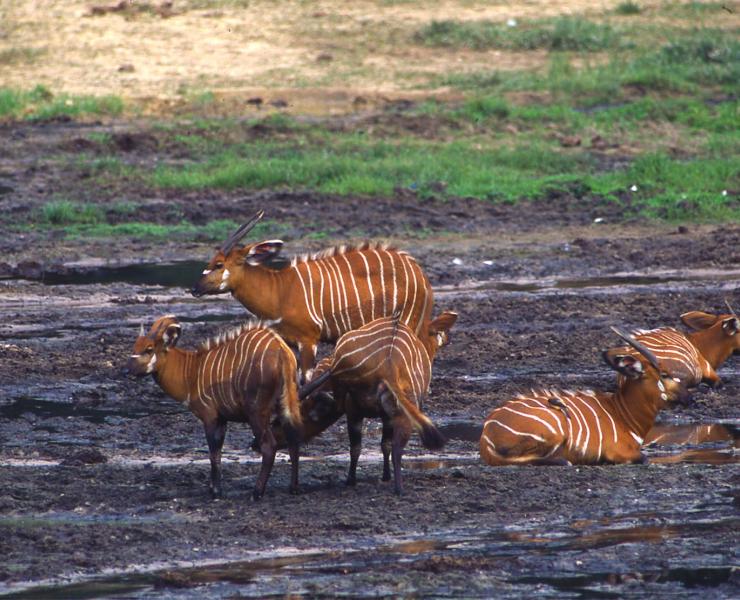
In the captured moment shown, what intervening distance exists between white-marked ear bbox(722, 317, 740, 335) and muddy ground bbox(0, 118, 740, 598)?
1.47 ft

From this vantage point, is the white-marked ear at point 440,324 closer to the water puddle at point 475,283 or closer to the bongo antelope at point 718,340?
the bongo antelope at point 718,340

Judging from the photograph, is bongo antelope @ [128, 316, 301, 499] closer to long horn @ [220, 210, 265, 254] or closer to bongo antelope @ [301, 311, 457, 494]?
bongo antelope @ [301, 311, 457, 494]

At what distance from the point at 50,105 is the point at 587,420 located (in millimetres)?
14736

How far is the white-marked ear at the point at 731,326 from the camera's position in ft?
37.7

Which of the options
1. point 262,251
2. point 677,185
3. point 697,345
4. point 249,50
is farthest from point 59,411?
point 249,50

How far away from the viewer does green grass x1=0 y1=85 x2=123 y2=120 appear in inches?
877

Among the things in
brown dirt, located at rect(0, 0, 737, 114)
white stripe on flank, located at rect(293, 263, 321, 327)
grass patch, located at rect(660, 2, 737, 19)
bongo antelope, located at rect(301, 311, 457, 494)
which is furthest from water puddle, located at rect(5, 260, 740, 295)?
grass patch, located at rect(660, 2, 737, 19)

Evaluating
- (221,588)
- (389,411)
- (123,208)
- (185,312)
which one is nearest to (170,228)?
(123,208)

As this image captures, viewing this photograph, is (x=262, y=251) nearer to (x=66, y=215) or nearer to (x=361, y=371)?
(x=361, y=371)

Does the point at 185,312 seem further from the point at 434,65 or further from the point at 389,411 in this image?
the point at 434,65

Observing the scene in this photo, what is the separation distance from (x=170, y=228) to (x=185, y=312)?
3.47 metres

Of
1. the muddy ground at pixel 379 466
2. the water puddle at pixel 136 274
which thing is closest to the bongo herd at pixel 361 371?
the muddy ground at pixel 379 466

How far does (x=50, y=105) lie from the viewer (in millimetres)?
22766

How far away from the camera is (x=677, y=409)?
1119cm
